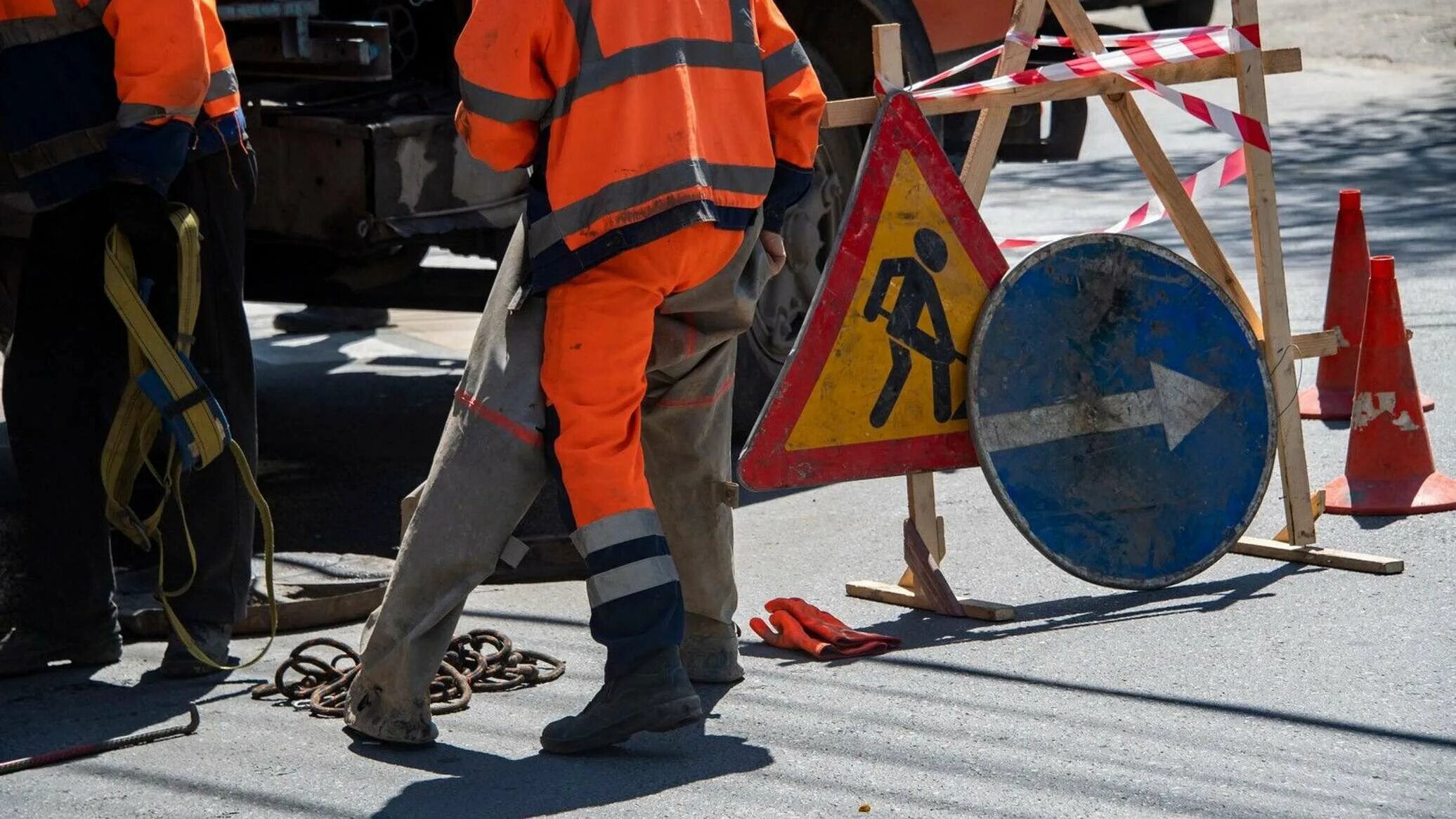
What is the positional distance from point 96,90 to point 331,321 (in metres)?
5.31

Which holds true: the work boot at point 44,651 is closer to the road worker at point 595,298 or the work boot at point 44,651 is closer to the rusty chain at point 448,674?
the rusty chain at point 448,674

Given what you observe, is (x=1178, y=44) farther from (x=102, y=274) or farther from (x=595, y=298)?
(x=102, y=274)

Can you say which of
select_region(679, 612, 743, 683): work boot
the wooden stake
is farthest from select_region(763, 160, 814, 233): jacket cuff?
select_region(679, 612, 743, 683): work boot

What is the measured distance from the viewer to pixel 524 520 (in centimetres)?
588

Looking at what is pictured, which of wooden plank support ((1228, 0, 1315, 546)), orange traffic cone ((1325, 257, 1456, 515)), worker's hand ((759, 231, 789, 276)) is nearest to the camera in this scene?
worker's hand ((759, 231, 789, 276))

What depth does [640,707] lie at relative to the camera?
3.85m

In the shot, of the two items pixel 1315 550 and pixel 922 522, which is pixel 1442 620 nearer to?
pixel 1315 550

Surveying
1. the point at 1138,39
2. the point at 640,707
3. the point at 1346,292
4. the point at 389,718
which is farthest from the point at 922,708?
the point at 1346,292

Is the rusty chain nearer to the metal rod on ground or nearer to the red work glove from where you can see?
the metal rod on ground

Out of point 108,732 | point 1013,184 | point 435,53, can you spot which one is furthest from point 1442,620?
point 1013,184

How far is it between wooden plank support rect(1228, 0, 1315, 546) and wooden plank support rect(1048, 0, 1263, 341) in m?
0.07

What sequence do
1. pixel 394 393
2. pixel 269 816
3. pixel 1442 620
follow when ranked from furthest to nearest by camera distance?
pixel 394 393
pixel 1442 620
pixel 269 816

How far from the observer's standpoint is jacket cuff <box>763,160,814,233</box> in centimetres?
418

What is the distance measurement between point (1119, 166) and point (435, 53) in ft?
25.6
